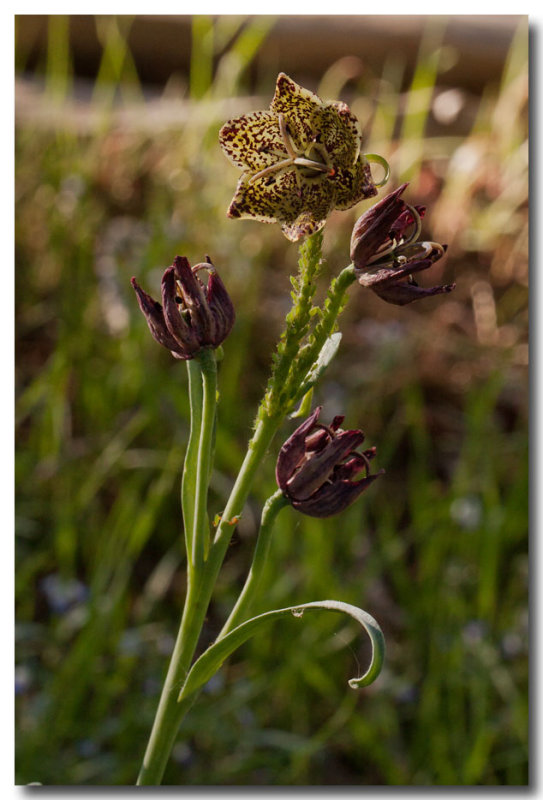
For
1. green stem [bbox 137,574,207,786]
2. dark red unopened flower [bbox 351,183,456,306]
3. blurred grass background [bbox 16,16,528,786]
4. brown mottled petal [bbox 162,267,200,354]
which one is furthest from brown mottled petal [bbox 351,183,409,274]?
blurred grass background [bbox 16,16,528,786]

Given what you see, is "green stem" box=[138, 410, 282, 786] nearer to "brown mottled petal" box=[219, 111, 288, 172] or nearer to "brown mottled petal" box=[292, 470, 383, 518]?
"brown mottled petal" box=[292, 470, 383, 518]

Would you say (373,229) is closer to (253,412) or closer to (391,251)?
(391,251)

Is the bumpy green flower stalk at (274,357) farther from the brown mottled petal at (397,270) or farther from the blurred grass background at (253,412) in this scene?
A: the blurred grass background at (253,412)

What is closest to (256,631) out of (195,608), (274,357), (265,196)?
(195,608)
